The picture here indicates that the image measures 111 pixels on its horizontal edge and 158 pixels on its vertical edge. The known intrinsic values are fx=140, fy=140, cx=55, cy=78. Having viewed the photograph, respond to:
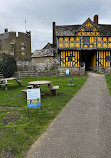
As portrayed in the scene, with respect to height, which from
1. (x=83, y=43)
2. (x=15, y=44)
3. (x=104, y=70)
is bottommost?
(x=104, y=70)

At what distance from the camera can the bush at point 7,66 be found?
75.2 ft

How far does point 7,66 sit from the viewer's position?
23.2 meters

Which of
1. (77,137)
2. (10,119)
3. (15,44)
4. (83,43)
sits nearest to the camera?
(77,137)

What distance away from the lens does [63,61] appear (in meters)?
22.5

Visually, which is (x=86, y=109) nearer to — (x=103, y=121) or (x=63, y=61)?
(x=103, y=121)

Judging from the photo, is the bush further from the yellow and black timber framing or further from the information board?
the information board

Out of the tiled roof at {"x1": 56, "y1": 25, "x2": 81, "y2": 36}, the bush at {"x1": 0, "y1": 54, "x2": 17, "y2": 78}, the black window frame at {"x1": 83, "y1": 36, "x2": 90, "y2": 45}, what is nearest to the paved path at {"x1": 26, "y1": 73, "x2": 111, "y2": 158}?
the black window frame at {"x1": 83, "y1": 36, "x2": 90, "y2": 45}

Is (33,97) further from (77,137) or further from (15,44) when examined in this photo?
(15,44)

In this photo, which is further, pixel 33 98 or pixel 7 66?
pixel 7 66

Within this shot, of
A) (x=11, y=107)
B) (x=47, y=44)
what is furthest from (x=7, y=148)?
(x=47, y=44)

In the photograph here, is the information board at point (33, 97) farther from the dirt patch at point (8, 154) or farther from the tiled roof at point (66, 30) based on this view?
the tiled roof at point (66, 30)

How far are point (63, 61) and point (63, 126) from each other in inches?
731

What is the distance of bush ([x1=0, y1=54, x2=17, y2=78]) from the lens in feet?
75.2

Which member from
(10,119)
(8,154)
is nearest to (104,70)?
(10,119)
